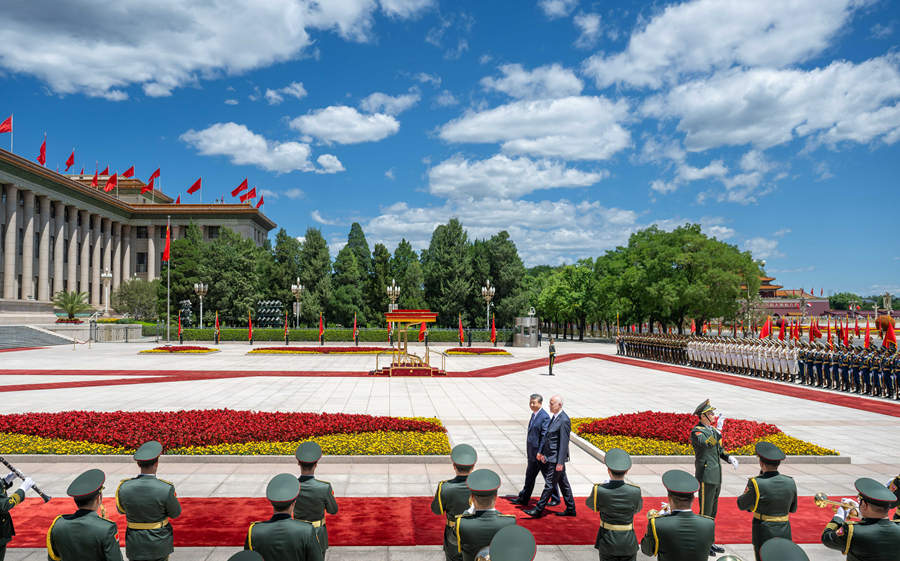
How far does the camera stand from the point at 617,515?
511 centimetres

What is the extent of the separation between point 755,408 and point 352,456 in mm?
13150

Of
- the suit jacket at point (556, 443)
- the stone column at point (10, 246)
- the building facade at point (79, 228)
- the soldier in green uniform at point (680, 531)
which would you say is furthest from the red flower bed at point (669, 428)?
the stone column at point (10, 246)

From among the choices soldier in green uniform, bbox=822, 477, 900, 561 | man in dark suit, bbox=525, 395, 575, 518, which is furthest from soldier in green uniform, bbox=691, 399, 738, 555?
soldier in green uniform, bbox=822, 477, 900, 561

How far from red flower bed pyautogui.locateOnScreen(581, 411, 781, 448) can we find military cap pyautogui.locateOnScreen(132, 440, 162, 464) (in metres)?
9.09

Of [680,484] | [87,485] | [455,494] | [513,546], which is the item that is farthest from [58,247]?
[513,546]

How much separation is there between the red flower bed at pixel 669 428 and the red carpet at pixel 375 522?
9.19 feet

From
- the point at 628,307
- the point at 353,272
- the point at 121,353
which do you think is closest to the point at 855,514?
the point at 121,353

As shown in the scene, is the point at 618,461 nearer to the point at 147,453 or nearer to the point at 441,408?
the point at 147,453

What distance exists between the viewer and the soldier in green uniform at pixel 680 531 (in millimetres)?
4270

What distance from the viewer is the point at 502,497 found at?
316 inches

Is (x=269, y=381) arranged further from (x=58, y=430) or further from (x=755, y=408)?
(x=755, y=408)

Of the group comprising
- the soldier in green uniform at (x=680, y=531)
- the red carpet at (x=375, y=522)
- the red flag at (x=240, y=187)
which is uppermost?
the red flag at (x=240, y=187)

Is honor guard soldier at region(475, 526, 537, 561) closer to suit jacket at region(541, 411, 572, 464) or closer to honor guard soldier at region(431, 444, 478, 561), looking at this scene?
honor guard soldier at region(431, 444, 478, 561)

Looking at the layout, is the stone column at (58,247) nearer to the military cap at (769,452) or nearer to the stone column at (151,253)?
the stone column at (151,253)
